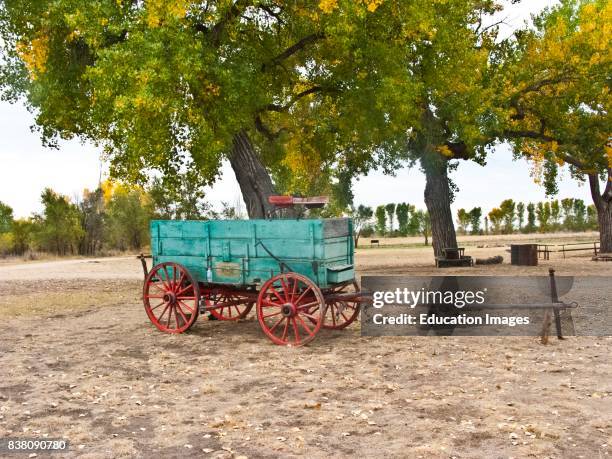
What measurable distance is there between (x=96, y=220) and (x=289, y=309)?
36.3 meters

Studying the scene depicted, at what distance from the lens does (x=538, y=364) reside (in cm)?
861

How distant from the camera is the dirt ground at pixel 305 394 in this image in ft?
19.0

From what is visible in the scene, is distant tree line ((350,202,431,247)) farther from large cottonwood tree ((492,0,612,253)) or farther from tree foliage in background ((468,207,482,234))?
large cottonwood tree ((492,0,612,253))

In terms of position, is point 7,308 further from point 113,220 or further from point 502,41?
point 113,220

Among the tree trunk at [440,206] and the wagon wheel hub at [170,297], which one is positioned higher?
the tree trunk at [440,206]

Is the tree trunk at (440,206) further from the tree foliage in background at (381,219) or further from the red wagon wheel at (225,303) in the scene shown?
the tree foliage in background at (381,219)

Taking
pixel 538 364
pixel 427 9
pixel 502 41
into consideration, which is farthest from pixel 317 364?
pixel 502 41

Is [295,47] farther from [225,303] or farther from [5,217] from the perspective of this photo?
[5,217]

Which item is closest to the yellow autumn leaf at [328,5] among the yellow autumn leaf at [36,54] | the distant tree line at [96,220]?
the yellow autumn leaf at [36,54]

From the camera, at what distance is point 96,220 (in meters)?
43.3

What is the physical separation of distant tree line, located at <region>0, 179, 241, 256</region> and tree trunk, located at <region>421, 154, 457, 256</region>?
17.8m

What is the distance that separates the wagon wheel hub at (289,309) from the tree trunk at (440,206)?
16.9m

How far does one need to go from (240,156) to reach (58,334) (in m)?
7.92

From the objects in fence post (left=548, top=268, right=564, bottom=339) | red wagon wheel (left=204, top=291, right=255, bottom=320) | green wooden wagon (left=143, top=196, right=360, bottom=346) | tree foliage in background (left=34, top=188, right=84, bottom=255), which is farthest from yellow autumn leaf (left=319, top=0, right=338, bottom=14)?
tree foliage in background (left=34, top=188, right=84, bottom=255)
